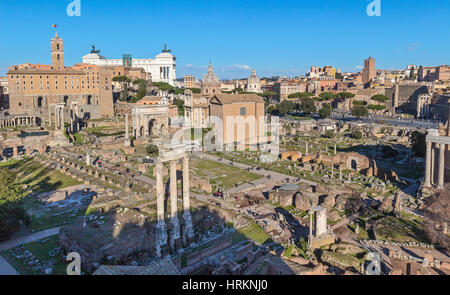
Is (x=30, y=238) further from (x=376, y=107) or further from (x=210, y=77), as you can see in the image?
(x=376, y=107)

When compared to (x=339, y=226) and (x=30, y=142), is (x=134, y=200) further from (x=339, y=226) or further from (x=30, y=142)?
(x=30, y=142)

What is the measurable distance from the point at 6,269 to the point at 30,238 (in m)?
3.53

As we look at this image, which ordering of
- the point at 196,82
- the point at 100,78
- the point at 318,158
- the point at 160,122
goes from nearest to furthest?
1. the point at 318,158
2. the point at 160,122
3. the point at 100,78
4. the point at 196,82

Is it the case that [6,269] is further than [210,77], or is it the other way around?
[210,77]

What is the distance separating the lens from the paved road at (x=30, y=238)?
68.7 feet

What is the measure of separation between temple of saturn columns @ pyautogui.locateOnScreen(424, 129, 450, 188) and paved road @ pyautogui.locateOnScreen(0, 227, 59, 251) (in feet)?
92.7

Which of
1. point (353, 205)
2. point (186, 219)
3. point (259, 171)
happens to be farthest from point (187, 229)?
point (259, 171)

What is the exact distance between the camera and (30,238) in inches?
860

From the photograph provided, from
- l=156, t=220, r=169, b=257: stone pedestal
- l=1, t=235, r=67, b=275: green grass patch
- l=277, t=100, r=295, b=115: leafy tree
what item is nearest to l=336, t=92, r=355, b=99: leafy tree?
l=277, t=100, r=295, b=115: leafy tree

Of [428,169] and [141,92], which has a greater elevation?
[141,92]

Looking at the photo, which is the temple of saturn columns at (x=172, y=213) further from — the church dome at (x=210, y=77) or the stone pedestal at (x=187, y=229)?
the church dome at (x=210, y=77)

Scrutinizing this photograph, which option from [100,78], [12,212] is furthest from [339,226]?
[100,78]

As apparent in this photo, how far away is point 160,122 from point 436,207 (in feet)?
139
